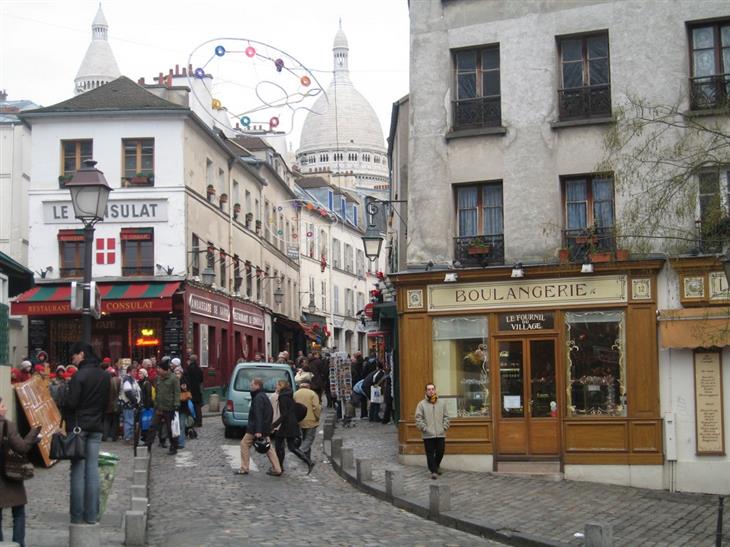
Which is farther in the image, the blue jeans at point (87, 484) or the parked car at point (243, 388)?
the parked car at point (243, 388)

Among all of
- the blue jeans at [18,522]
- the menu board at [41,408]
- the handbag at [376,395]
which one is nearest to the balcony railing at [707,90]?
the menu board at [41,408]

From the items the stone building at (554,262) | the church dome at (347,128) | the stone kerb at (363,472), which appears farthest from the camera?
the church dome at (347,128)

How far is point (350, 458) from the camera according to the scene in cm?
2039

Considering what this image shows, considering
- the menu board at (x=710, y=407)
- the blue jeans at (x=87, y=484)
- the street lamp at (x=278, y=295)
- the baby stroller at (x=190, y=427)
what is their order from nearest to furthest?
the blue jeans at (x=87, y=484) → the menu board at (x=710, y=407) → the baby stroller at (x=190, y=427) → the street lamp at (x=278, y=295)

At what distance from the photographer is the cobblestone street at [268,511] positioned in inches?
544

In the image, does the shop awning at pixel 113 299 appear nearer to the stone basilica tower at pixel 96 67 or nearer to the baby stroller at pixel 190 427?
the baby stroller at pixel 190 427

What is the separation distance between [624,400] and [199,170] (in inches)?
891

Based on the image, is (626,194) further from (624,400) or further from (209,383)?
(209,383)

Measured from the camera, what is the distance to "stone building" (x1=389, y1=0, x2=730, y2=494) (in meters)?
20.2

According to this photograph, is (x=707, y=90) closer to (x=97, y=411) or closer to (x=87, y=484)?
(x=97, y=411)

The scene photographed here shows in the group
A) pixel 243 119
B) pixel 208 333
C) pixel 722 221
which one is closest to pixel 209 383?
pixel 208 333

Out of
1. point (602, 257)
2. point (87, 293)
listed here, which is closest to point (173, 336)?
point (602, 257)

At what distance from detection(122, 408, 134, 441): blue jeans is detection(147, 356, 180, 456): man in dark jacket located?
6.49ft

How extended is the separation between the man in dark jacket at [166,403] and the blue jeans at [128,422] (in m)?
1.98
